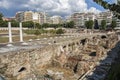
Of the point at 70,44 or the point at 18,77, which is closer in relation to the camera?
the point at 18,77

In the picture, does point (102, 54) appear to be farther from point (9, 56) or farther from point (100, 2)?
point (100, 2)

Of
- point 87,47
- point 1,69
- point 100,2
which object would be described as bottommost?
point 87,47

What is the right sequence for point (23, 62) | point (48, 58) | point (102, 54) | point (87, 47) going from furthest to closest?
point (87, 47) → point (102, 54) → point (48, 58) → point (23, 62)

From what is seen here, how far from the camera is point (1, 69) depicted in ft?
63.2

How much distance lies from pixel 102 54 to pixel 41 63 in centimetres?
1786

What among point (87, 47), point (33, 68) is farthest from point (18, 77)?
point (87, 47)

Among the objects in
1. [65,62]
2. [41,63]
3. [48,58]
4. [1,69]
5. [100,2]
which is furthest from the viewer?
[65,62]

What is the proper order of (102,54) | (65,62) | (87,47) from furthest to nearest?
(87,47), (102,54), (65,62)

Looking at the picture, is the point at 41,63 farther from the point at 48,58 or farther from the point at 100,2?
the point at 100,2

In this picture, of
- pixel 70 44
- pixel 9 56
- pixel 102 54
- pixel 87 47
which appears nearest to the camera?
pixel 9 56

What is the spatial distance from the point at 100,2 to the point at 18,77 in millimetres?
14700

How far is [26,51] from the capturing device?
24375 mm

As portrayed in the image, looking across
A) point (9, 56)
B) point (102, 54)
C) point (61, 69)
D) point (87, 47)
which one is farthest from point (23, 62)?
point (87, 47)

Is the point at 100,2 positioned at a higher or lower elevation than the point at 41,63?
higher
